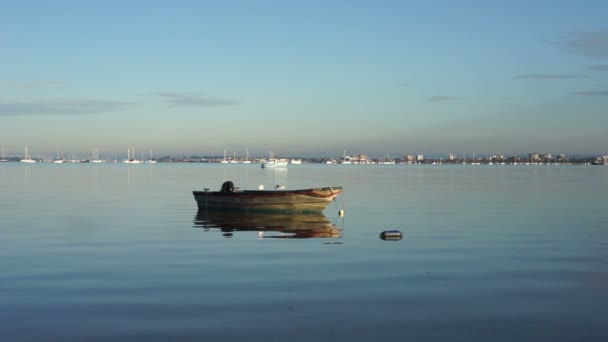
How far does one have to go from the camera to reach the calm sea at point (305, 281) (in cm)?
1677

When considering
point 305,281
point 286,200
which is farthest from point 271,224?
point 305,281

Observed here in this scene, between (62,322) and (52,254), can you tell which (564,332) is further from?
(52,254)

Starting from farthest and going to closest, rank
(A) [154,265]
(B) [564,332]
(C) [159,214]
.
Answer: (C) [159,214], (A) [154,265], (B) [564,332]

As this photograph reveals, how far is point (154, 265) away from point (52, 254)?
6439 mm

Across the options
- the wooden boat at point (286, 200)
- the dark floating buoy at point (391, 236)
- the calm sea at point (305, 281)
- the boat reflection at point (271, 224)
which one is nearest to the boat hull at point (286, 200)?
the wooden boat at point (286, 200)

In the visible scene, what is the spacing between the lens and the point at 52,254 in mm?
30500

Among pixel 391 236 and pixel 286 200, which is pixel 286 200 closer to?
pixel 286 200

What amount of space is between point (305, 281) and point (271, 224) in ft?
72.6

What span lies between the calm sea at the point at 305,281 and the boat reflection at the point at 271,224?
25 cm

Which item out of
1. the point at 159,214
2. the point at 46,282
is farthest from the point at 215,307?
the point at 159,214

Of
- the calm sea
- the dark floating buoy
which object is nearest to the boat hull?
the calm sea

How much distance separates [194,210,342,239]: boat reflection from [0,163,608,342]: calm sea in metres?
0.25

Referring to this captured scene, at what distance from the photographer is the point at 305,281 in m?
23.3

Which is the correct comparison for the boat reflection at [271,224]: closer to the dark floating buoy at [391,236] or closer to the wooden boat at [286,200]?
the wooden boat at [286,200]
